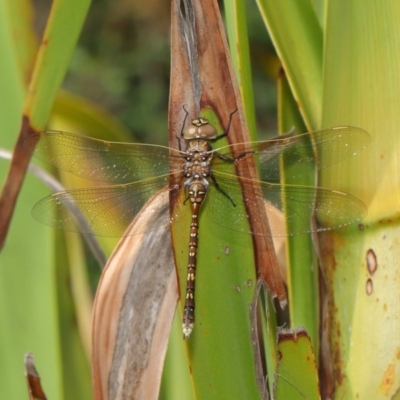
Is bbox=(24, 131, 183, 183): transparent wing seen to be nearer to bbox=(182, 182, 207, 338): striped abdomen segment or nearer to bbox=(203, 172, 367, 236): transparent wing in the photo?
bbox=(203, 172, 367, 236): transparent wing

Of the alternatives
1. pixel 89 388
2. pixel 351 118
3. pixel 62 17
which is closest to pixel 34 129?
pixel 62 17

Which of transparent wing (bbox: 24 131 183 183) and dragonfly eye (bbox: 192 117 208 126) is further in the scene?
transparent wing (bbox: 24 131 183 183)

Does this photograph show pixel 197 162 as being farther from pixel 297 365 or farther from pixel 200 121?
pixel 297 365

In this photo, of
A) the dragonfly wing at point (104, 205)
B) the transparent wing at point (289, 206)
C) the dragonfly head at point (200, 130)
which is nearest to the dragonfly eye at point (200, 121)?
the dragonfly head at point (200, 130)

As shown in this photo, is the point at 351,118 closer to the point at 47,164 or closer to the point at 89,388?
the point at 47,164

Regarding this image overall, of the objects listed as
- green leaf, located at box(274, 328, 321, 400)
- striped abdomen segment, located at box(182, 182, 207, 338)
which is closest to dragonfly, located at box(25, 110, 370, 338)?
striped abdomen segment, located at box(182, 182, 207, 338)

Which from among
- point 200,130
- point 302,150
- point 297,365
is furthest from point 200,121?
point 297,365

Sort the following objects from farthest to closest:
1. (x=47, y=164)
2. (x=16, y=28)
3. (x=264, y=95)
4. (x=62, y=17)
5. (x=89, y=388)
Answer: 1. (x=264, y=95)
2. (x=89, y=388)
3. (x=47, y=164)
4. (x=16, y=28)
5. (x=62, y=17)

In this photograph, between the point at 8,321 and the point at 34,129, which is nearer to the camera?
the point at 34,129
